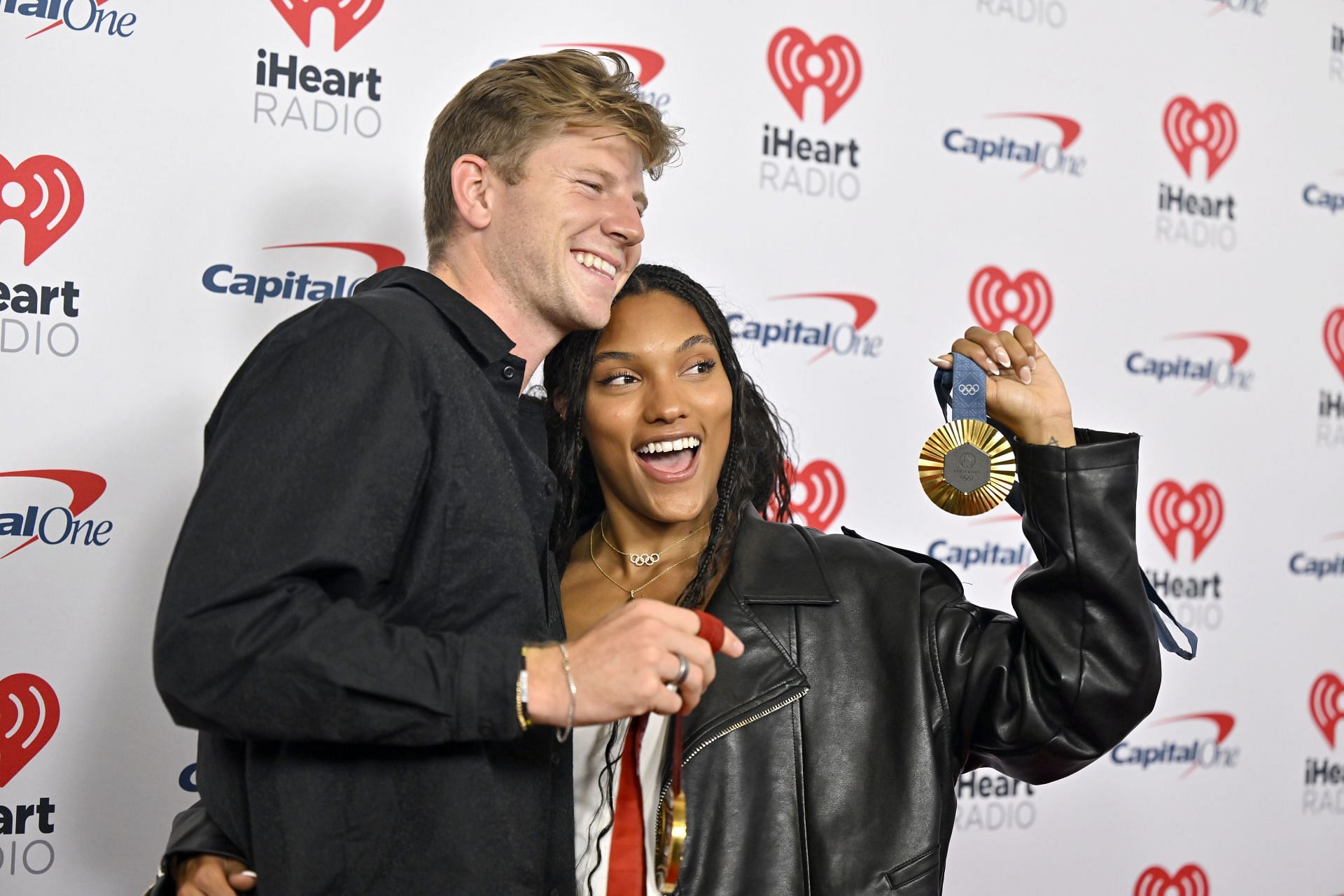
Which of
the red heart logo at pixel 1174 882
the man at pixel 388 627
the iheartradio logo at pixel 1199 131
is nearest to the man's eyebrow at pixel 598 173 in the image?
the man at pixel 388 627

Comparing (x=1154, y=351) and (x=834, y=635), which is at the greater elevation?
(x=1154, y=351)

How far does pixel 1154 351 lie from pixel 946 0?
1213 mm

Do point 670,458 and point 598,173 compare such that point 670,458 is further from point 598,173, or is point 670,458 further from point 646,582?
point 598,173

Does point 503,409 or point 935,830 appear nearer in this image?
point 503,409

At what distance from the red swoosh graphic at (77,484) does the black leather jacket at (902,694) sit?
1.20 meters

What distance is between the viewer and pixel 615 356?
2141mm

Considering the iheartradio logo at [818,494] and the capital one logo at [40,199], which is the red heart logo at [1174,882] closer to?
the iheartradio logo at [818,494]

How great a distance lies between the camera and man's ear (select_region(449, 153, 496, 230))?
69.7 inches

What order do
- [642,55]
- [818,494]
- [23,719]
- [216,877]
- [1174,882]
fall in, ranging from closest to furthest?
[216,877], [23,719], [642,55], [818,494], [1174,882]

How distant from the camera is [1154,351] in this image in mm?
3762

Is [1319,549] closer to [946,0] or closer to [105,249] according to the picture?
[946,0]

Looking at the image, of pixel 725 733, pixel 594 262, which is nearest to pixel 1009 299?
pixel 594 262

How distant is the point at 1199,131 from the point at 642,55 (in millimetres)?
1846

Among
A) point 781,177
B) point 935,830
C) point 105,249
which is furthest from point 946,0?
point 935,830
